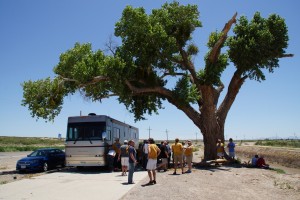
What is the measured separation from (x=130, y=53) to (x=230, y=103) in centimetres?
934

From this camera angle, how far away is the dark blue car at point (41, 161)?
20156mm

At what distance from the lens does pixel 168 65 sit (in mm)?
25922

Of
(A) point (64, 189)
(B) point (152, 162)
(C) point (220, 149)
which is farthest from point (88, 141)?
(C) point (220, 149)

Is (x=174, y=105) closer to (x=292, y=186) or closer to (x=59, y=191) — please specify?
(x=292, y=186)

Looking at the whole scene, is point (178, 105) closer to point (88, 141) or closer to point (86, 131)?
point (86, 131)

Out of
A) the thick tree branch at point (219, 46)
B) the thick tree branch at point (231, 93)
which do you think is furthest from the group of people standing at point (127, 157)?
the thick tree branch at point (219, 46)

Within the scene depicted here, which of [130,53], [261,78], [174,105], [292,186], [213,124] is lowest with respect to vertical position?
[292,186]

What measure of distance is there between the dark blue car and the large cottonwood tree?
270 centimetres

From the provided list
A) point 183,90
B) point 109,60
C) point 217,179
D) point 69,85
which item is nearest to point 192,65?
point 183,90

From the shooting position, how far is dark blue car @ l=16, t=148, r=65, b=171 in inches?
794

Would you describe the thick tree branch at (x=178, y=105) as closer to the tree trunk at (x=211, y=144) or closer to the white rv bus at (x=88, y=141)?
the tree trunk at (x=211, y=144)

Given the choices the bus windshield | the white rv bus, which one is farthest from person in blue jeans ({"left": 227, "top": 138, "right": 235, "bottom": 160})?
the bus windshield

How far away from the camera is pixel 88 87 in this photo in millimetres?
25969

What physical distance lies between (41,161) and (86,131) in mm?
3998
